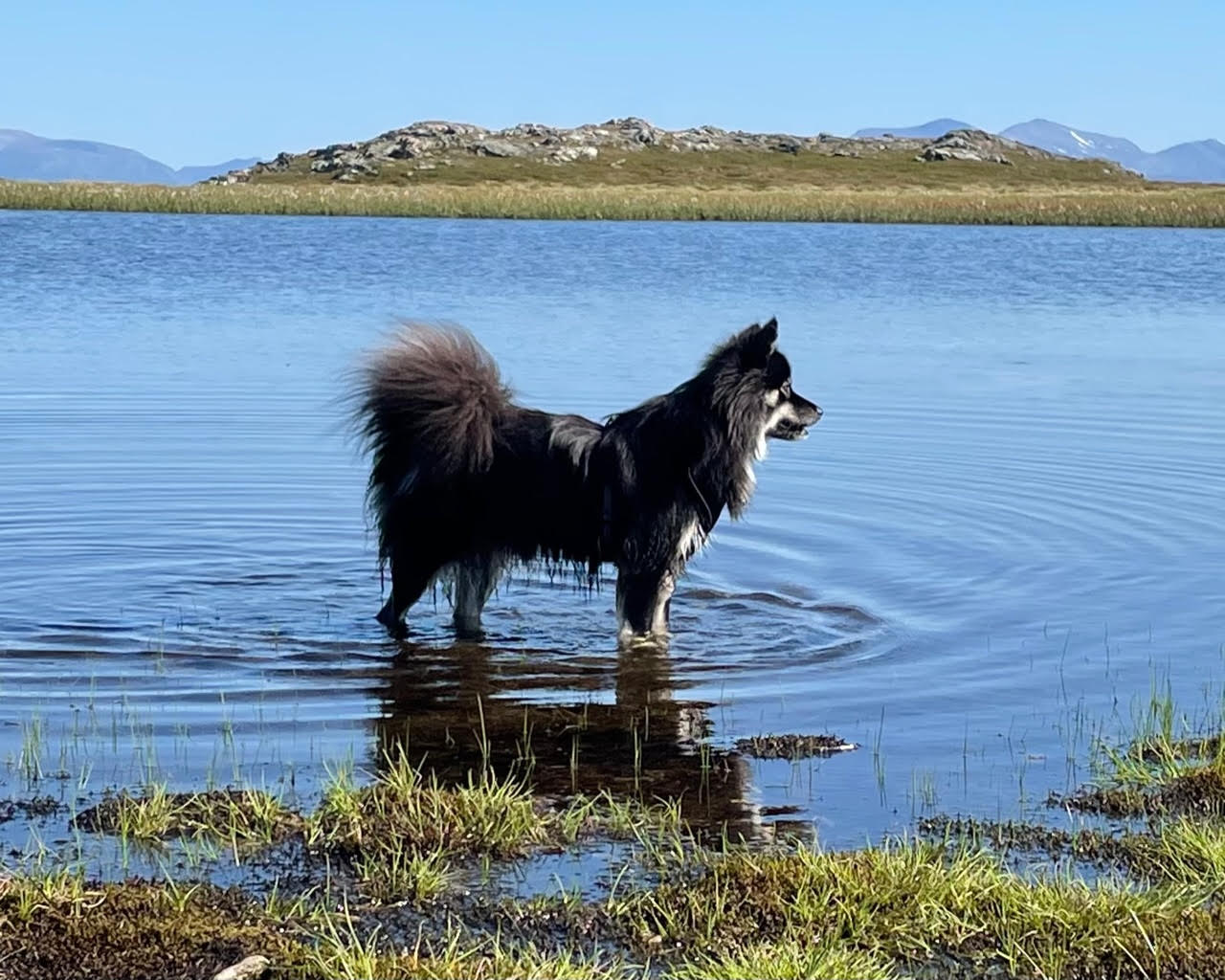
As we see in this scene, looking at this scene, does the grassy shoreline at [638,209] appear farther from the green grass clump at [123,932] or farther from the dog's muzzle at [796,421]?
the green grass clump at [123,932]


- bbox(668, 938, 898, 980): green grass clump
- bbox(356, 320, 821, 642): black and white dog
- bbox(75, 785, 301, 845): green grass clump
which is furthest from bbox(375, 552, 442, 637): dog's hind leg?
bbox(668, 938, 898, 980): green grass clump

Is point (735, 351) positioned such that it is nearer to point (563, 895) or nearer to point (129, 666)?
point (129, 666)

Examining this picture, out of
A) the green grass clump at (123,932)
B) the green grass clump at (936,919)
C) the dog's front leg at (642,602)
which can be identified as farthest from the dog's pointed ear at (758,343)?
the green grass clump at (123,932)

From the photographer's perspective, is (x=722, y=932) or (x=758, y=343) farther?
(x=758, y=343)

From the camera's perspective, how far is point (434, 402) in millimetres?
9156

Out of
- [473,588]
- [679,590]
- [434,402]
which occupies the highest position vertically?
[434,402]

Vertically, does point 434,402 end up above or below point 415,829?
above

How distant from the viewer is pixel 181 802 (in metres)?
6.25

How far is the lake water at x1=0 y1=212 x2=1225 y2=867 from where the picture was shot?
742 cm

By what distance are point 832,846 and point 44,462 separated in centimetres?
1029

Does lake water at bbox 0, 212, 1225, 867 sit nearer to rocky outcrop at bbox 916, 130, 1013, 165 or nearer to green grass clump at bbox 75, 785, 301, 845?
green grass clump at bbox 75, 785, 301, 845

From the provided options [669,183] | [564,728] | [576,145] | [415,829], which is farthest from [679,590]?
[576,145]

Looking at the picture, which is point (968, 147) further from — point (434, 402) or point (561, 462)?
point (434, 402)

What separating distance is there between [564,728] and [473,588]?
2.10 metres
